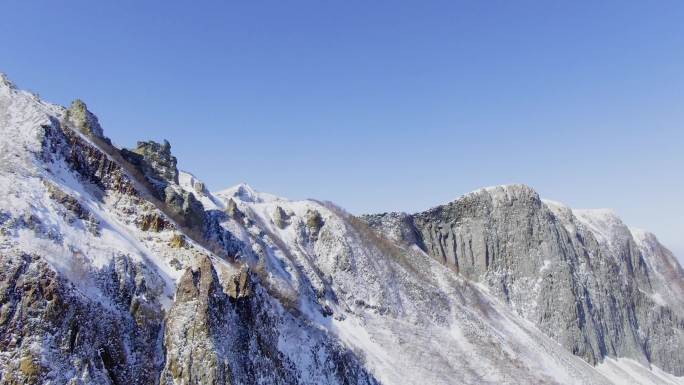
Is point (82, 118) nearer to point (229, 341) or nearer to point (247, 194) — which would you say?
point (229, 341)

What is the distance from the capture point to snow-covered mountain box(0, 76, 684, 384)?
19891 mm

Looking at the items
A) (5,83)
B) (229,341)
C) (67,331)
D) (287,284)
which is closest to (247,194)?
(287,284)

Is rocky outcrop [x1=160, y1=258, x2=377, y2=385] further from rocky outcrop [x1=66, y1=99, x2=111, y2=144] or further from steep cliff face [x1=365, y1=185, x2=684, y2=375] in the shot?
steep cliff face [x1=365, y1=185, x2=684, y2=375]

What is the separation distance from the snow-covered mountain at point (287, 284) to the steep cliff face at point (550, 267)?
0.80 ft

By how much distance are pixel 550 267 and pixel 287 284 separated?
41.0 m

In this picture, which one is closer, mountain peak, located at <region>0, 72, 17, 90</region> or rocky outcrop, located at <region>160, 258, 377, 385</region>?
rocky outcrop, located at <region>160, 258, 377, 385</region>

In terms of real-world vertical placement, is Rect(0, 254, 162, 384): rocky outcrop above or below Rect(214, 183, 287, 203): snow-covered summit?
below

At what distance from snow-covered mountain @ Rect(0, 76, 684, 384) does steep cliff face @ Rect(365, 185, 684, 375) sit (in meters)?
0.24

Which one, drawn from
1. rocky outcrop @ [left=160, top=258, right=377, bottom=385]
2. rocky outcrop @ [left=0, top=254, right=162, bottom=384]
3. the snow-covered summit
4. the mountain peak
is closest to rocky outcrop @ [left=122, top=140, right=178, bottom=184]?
the mountain peak

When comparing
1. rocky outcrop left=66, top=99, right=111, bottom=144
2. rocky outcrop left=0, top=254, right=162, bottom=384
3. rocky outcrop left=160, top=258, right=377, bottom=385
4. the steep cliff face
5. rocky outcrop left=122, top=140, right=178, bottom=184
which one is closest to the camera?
rocky outcrop left=0, top=254, right=162, bottom=384

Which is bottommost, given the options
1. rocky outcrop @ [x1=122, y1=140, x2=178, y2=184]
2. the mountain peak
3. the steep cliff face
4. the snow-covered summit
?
the steep cliff face

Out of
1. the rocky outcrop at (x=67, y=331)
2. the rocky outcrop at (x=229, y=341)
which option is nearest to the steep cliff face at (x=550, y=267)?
the rocky outcrop at (x=229, y=341)

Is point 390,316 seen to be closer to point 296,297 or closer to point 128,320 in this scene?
point 296,297

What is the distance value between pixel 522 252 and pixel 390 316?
30111mm
